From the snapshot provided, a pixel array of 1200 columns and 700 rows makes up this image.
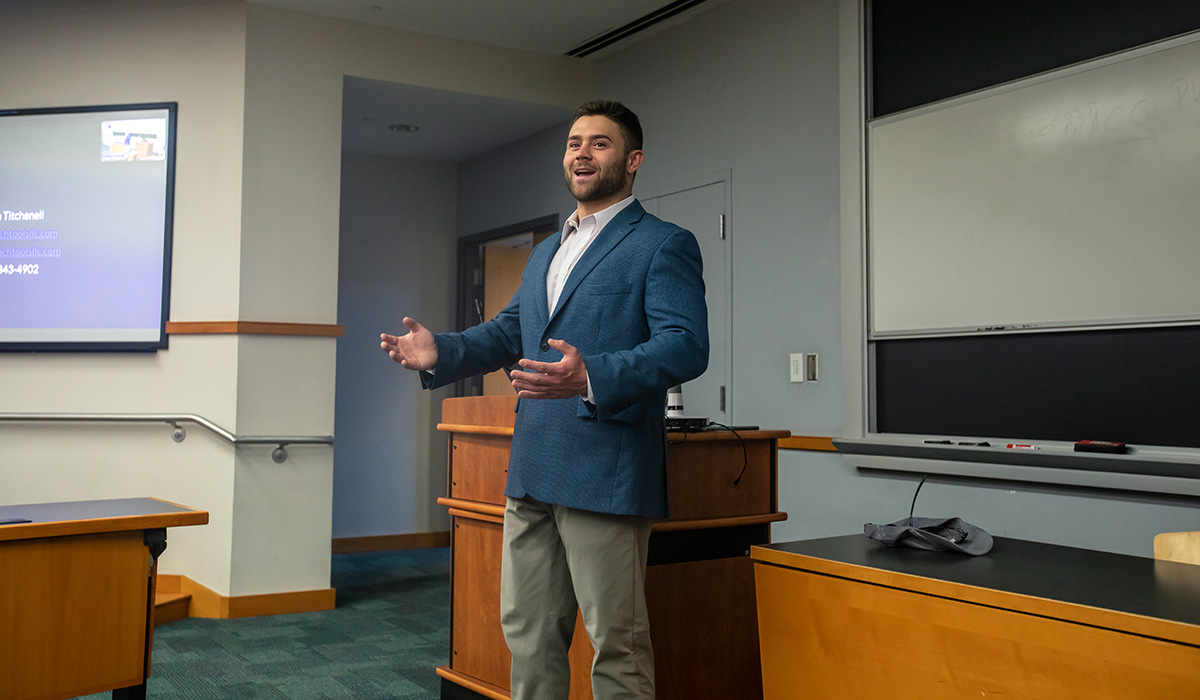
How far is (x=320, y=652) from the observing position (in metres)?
3.50

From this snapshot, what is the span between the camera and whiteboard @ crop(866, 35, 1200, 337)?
8.71 feet

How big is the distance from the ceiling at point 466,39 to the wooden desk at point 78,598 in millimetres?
3014

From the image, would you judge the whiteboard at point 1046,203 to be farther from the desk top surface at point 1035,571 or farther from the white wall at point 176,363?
the white wall at point 176,363

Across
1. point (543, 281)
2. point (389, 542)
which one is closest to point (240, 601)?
point (389, 542)

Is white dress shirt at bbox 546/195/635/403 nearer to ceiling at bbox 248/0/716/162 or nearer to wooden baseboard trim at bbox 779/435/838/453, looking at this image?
wooden baseboard trim at bbox 779/435/838/453

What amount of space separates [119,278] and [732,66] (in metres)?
2.98

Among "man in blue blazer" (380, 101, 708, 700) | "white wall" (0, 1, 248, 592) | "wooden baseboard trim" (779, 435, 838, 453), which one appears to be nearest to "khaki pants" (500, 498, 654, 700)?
"man in blue blazer" (380, 101, 708, 700)

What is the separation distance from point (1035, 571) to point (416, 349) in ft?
3.93

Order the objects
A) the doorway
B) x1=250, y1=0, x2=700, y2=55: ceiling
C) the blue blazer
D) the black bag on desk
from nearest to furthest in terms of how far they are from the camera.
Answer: the black bag on desk → the blue blazer → x1=250, y1=0, x2=700, y2=55: ceiling → the doorway

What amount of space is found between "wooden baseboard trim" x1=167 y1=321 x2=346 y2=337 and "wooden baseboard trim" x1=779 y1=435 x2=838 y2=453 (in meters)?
2.19

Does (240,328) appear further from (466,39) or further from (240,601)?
(466,39)

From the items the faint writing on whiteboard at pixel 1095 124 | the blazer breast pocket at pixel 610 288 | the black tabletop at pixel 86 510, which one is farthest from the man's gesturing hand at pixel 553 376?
the faint writing on whiteboard at pixel 1095 124

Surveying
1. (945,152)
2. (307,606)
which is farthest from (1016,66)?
(307,606)

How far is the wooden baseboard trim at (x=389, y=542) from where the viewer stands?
5.88 meters
